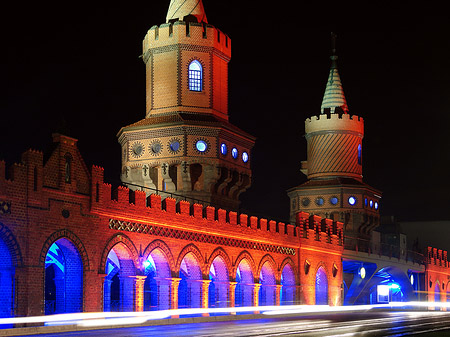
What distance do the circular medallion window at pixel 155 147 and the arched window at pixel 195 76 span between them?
3.55 meters

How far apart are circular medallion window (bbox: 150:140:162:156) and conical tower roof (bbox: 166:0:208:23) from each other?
726 cm

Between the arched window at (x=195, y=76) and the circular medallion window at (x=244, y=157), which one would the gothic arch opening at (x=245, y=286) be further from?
the arched window at (x=195, y=76)

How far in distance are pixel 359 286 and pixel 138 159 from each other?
75.6 ft

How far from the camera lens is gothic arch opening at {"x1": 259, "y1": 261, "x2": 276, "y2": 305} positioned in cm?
4619

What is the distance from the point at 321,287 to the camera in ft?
174

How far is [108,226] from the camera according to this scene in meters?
33.3

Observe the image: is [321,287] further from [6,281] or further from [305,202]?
[6,281]

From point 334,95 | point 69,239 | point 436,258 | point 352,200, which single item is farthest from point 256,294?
point 436,258

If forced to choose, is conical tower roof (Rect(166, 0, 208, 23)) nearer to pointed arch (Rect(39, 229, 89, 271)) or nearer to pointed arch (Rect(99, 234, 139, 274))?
pointed arch (Rect(99, 234, 139, 274))

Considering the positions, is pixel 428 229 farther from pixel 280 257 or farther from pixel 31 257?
pixel 31 257

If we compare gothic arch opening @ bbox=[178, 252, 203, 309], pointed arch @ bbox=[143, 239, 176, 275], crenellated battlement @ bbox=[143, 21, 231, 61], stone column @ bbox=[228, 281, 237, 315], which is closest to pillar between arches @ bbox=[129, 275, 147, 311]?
pointed arch @ bbox=[143, 239, 176, 275]

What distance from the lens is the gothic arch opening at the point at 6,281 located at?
28.7 m

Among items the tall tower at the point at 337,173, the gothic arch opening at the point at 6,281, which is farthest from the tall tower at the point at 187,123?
the gothic arch opening at the point at 6,281

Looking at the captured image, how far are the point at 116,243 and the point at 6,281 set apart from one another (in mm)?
5793
